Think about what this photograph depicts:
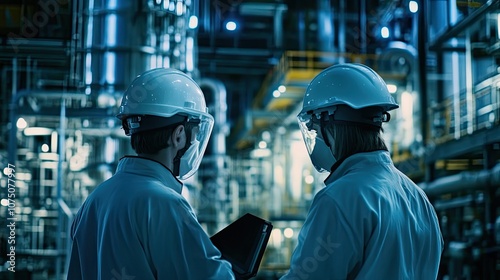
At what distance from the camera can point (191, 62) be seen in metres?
11.1

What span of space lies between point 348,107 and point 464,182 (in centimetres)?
856

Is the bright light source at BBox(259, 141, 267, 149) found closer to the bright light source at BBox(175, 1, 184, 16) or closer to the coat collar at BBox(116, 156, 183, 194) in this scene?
the bright light source at BBox(175, 1, 184, 16)

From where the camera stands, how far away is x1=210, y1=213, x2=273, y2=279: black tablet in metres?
3.33

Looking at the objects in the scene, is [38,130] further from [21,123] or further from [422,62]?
[422,62]

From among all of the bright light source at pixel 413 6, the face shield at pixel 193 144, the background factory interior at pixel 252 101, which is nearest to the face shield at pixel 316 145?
the face shield at pixel 193 144

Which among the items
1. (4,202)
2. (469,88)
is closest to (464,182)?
(469,88)

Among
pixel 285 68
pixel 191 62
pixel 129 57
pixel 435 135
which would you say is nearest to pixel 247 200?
pixel 285 68

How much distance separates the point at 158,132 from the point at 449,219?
11.7 m

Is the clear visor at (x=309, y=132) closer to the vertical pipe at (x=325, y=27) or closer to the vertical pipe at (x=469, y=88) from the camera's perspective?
the vertical pipe at (x=469, y=88)

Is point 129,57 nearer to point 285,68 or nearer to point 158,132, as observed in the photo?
point 158,132

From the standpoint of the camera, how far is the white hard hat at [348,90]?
10.8 feet

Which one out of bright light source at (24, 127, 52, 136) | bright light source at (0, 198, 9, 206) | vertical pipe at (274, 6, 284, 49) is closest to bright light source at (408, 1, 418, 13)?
vertical pipe at (274, 6, 284, 49)

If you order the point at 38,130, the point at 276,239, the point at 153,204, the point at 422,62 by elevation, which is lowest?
the point at 276,239

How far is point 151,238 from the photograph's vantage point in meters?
3.04
